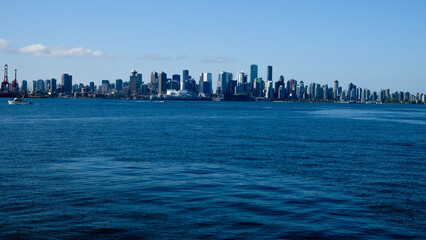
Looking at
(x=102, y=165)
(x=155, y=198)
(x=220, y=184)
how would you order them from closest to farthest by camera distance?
(x=155, y=198)
(x=220, y=184)
(x=102, y=165)

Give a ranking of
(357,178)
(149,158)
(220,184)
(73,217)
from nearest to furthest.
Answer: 1. (73,217)
2. (220,184)
3. (357,178)
4. (149,158)

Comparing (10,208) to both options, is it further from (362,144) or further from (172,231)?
(362,144)

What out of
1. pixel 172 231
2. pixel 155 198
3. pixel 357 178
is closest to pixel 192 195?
pixel 155 198

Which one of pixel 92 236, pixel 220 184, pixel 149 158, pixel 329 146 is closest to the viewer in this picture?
pixel 92 236

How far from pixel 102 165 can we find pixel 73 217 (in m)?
17.1

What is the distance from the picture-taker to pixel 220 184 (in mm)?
33719

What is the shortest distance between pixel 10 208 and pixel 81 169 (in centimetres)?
1320

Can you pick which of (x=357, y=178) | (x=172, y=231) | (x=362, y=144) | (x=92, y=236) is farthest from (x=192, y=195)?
(x=362, y=144)

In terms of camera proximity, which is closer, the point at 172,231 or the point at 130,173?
the point at 172,231

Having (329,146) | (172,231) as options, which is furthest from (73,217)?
(329,146)

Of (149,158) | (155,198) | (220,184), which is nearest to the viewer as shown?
(155,198)

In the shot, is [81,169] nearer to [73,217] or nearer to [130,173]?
[130,173]

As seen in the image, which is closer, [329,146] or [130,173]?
[130,173]

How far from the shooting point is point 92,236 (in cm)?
2159
